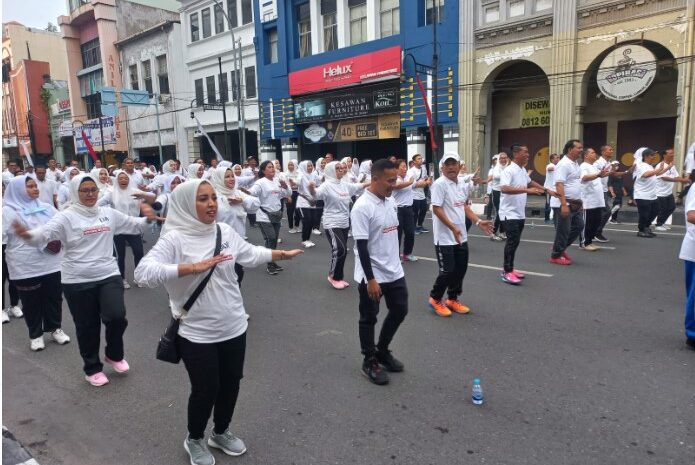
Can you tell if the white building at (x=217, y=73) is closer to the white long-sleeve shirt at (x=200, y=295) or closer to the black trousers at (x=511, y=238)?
the black trousers at (x=511, y=238)

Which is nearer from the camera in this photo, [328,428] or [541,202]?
[328,428]

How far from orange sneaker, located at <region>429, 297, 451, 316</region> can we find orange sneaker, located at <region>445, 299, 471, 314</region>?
0.31ft

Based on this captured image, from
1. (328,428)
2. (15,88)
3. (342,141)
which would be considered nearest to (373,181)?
(328,428)

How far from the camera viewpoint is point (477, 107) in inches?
709

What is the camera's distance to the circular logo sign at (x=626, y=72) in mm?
13828

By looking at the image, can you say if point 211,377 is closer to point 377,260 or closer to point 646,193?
point 377,260

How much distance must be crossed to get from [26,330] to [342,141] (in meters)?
19.1

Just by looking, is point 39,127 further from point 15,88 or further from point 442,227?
point 442,227

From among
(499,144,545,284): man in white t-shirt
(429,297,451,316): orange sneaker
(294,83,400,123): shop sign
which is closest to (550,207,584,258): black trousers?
(499,144,545,284): man in white t-shirt

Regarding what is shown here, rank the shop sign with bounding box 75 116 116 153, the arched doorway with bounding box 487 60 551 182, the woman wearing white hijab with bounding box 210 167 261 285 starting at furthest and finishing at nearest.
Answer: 1. the shop sign with bounding box 75 116 116 153
2. the arched doorway with bounding box 487 60 551 182
3. the woman wearing white hijab with bounding box 210 167 261 285

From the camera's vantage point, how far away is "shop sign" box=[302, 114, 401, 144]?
21.1m

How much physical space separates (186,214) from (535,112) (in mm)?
18026

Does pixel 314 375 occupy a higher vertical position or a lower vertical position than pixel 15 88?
lower

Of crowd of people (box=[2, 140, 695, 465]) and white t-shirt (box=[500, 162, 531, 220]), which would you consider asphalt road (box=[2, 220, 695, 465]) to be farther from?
white t-shirt (box=[500, 162, 531, 220])
